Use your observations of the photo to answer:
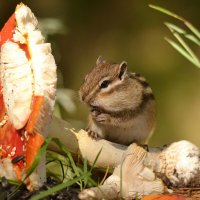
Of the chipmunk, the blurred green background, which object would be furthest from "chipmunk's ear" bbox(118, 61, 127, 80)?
the blurred green background

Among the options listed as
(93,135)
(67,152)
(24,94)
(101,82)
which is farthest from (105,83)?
(24,94)

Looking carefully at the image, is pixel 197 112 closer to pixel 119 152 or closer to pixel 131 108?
pixel 131 108

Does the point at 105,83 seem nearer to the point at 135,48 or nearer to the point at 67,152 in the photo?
the point at 67,152

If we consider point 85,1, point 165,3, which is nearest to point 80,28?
point 85,1

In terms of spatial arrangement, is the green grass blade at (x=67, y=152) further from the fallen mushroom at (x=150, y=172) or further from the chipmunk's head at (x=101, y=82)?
the chipmunk's head at (x=101, y=82)

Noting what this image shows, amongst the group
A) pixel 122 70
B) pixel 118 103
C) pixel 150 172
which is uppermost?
pixel 122 70
